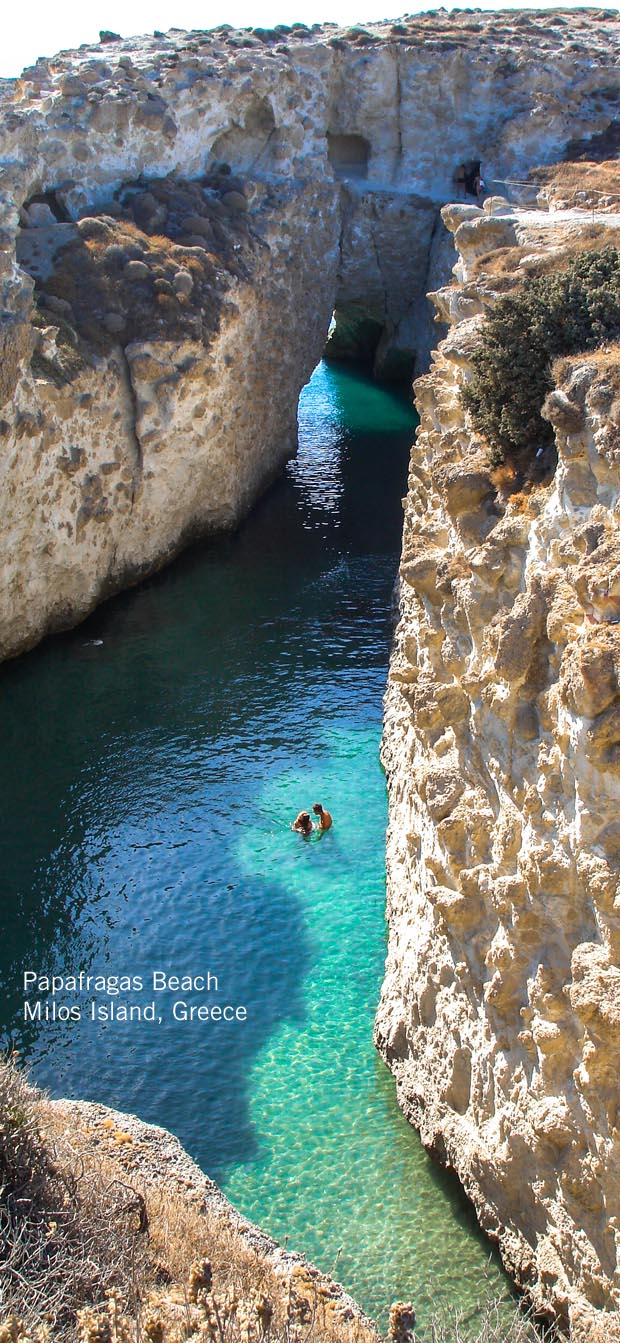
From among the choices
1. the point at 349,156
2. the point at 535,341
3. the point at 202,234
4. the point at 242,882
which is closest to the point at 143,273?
the point at 202,234

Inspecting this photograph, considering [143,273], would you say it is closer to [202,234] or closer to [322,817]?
[202,234]

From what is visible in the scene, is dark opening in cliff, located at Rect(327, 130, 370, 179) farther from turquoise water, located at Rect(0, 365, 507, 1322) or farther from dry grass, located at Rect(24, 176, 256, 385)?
turquoise water, located at Rect(0, 365, 507, 1322)

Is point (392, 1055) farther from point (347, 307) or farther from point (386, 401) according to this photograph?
point (347, 307)

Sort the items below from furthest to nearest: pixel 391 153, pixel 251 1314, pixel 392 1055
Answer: pixel 391 153 < pixel 392 1055 < pixel 251 1314

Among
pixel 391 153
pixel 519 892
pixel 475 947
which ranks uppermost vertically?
pixel 391 153

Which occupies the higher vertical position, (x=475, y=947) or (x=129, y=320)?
(x=129, y=320)

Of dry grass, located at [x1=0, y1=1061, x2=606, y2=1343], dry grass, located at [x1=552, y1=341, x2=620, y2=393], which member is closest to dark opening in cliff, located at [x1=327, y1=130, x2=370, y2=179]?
dry grass, located at [x1=552, y1=341, x2=620, y2=393]

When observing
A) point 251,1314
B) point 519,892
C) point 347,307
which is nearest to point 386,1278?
point 251,1314

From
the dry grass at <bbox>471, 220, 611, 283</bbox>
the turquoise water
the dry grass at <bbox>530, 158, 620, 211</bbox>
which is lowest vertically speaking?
the turquoise water
